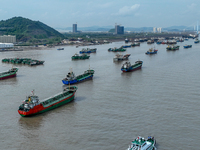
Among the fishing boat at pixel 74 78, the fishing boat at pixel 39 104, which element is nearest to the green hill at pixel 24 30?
the fishing boat at pixel 74 78

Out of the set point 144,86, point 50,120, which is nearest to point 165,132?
point 50,120

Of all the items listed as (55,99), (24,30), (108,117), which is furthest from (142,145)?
(24,30)

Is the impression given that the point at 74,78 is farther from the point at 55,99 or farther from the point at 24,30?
the point at 24,30

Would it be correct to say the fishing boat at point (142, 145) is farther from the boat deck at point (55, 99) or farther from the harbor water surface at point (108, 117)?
the boat deck at point (55, 99)

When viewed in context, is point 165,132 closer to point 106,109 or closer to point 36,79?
point 106,109

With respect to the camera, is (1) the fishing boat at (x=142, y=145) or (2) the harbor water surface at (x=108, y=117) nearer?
(1) the fishing boat at (x=142, y=145)

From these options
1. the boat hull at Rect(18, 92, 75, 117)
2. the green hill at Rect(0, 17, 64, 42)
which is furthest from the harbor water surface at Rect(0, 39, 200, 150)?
the green hill at Rect(0, 17, 64, 42)
